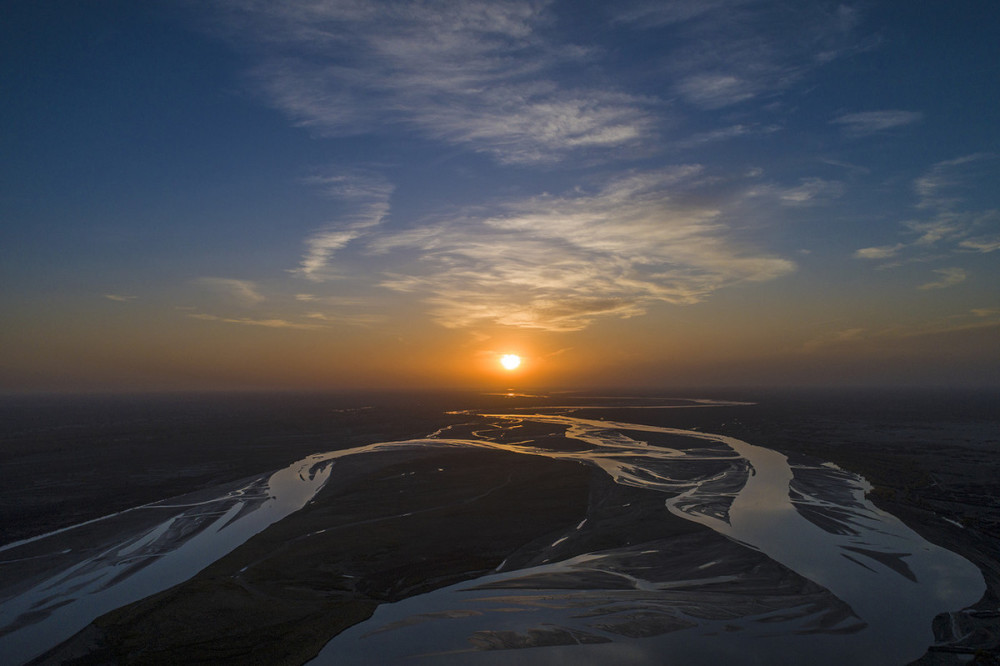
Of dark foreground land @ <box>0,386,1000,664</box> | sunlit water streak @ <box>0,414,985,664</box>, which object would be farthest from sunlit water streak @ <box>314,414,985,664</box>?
dark foreground land @ <box>0,386,1000,664</box>

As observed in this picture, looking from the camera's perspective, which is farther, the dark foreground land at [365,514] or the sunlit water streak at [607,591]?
the dark foreground land at [365,514]

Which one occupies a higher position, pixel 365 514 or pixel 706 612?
pixel 365 514

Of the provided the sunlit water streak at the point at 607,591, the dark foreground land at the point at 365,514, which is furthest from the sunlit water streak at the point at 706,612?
the dark foreground land at the point at 365,514

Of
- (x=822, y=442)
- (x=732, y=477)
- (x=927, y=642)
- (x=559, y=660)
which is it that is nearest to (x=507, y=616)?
(x=559, y=660)

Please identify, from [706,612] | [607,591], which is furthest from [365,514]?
[706,612]

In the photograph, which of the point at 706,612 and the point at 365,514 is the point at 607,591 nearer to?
the point at 706,612

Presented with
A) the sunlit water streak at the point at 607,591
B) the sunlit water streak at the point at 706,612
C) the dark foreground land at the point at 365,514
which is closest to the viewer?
the sunlit water streak at the point at 706,612

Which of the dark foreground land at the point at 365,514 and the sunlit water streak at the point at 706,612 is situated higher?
the dark foreground land at the point at 365,514

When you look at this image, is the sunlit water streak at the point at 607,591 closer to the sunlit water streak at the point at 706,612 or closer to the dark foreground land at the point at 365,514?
the sunlit water streak at the point at 706,612
